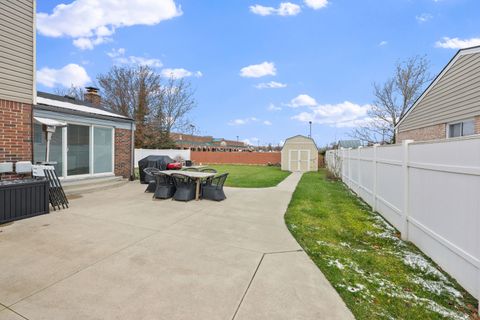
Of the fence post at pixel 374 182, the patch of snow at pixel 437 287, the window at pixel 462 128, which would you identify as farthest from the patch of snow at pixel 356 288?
the window at pixel 462 128

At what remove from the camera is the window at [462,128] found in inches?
349

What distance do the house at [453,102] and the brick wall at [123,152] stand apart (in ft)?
42.2

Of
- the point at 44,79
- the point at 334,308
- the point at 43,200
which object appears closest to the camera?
the point at 334,308

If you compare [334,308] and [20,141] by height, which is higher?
[20,141]

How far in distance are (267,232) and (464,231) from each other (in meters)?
2.82

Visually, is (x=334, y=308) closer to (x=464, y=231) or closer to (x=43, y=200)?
(x=464, y=231)

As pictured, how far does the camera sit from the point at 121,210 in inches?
236

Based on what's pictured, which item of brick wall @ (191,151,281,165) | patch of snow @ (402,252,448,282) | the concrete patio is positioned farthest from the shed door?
patch of snow @ (402,252,448,282)

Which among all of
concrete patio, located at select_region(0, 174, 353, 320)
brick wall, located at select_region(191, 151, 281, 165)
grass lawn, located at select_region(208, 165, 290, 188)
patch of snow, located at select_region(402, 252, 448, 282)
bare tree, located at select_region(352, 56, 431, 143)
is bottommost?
patch of snow, located at select_region(402, 252, 448, 282)

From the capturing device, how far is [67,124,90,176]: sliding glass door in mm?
8625

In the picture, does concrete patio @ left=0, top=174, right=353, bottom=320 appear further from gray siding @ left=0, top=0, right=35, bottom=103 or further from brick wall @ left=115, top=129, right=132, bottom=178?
brick wall @ left=115, top=129, right=132, bottom=178

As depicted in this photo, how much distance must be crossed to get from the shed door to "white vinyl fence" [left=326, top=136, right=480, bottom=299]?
16793mm

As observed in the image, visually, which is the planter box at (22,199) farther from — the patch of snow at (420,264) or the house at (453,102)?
the house at (453,102)

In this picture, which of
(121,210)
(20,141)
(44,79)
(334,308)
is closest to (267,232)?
(334,308)
